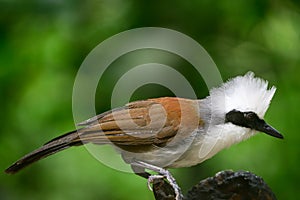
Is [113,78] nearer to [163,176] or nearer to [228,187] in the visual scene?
[163,176]

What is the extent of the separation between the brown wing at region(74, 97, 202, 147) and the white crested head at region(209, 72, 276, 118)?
0.69 ft

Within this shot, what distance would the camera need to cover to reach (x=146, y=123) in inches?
141

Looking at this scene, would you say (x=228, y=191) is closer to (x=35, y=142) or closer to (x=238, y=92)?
(x=238, y=92)

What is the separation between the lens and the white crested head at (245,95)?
3164 millimetres

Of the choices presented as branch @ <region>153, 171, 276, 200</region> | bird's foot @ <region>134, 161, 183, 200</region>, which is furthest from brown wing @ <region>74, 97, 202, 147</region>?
branch @ <region>153, 171, 276, 200</region>

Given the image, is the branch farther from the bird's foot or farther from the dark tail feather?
the dark tail feather

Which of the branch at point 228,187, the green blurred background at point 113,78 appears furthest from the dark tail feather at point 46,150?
the green blurred background at point 113,78

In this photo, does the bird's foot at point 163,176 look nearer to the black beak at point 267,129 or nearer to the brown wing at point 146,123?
the brown wing at point 146,123

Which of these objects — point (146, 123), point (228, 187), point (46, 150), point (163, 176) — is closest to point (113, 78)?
point (146, 123)

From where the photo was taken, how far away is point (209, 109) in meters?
3.57

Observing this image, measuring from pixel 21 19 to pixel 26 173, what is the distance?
50.2 inches

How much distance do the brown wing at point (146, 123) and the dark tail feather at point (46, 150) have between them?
0.19 metres

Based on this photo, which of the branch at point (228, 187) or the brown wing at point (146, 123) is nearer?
the branch at point (228, 187)

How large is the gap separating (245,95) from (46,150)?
3.27 ft
